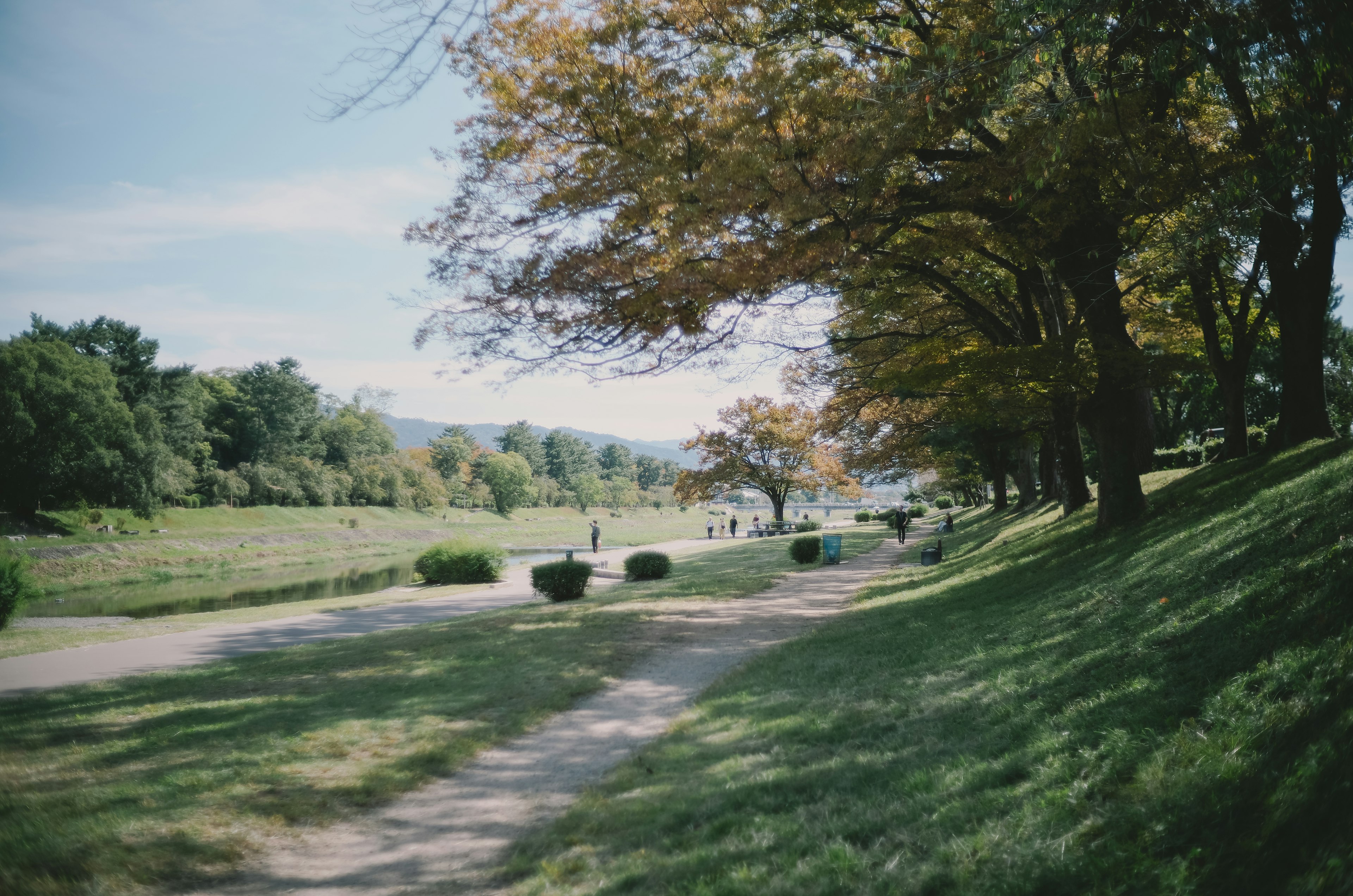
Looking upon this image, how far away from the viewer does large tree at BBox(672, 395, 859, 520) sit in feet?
133

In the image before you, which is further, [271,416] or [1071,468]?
[271,416]

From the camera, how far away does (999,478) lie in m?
31.4

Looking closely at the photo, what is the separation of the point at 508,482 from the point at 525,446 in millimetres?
51304

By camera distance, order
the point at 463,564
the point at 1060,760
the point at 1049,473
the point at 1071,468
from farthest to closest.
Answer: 1. the point at 1049,473
2. the point at 463,564
3. the point at 1071,468
4. the point at 1060,760

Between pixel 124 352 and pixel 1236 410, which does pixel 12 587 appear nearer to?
pixel 1236 410

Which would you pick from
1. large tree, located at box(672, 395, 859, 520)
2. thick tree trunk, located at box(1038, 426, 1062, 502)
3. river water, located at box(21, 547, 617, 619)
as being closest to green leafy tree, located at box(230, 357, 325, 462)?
river water, located at box(21, 547, 617, 619)

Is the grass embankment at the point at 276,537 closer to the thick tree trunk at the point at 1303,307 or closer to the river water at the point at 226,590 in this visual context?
the river water at the point at 226,590

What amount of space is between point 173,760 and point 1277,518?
9.50m

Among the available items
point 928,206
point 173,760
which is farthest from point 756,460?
point 173,760

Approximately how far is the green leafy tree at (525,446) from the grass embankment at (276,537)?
46.3 m

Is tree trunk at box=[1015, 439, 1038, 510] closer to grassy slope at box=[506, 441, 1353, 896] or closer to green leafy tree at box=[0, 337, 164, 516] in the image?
grassy slope at box=[506, 441, 1353, 896]

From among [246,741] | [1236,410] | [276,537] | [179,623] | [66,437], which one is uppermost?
[66,437]

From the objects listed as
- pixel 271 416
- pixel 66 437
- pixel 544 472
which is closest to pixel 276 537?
pixel 66 437

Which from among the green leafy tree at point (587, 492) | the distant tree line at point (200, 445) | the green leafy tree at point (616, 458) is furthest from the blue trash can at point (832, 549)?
the green leafy tree at point (616, 458)
